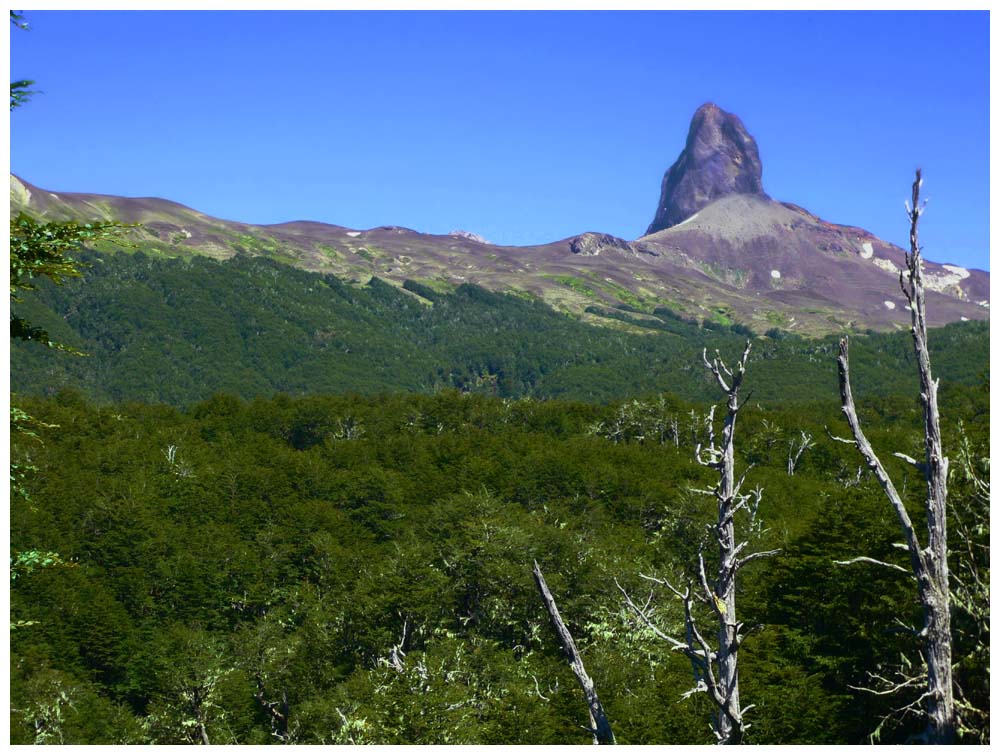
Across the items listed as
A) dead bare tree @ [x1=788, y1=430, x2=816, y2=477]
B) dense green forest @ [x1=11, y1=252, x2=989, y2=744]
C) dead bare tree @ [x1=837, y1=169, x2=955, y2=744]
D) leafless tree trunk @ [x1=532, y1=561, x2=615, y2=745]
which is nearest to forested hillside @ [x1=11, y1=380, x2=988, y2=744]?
dense green forest @ [x1=11, y1=252, x2=989, y2=744]

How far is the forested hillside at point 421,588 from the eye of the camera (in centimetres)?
4984

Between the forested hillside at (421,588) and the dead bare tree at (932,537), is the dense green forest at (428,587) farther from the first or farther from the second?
the dead bare tree at (932,537)

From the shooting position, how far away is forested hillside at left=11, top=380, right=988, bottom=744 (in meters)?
49.8

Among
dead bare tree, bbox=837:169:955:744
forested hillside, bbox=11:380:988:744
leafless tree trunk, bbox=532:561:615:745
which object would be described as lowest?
forested hillside, bbox=11:380:988:744

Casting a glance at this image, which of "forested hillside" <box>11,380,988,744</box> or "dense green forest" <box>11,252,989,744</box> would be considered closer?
"dense green forest" <box>11,252,989,744</box>

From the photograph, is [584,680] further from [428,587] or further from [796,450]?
[796,450]

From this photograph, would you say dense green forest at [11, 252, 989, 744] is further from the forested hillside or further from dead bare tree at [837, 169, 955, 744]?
dead bare tree at [837, 169, 955, 744]

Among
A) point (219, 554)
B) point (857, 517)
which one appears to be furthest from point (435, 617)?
point (219, 554)

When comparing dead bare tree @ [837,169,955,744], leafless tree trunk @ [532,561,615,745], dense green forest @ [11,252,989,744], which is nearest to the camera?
dead bare tree @ [837,169,955,744]

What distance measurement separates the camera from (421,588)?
81.0 m

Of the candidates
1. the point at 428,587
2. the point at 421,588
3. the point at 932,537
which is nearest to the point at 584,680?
the point at 932,537

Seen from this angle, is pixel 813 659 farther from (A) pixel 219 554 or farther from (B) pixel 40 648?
(A) pixel 219 554

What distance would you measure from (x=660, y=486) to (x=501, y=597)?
58.7m

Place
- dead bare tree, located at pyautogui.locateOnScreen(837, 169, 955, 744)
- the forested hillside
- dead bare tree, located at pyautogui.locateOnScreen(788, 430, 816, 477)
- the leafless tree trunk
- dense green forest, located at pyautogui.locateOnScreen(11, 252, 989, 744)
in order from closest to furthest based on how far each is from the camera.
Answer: dead bare tree, located at pyautogui.locateOnScreen(837, 169, 955, 744) → the leafless tree trunk → dense green forest, located at pyautogui.locateOnScreen(11, 252, 989, 744) → the forested hillside → dead bare tree, located at pyautogui.locateOnScreen(788, 430, 816, 477)
